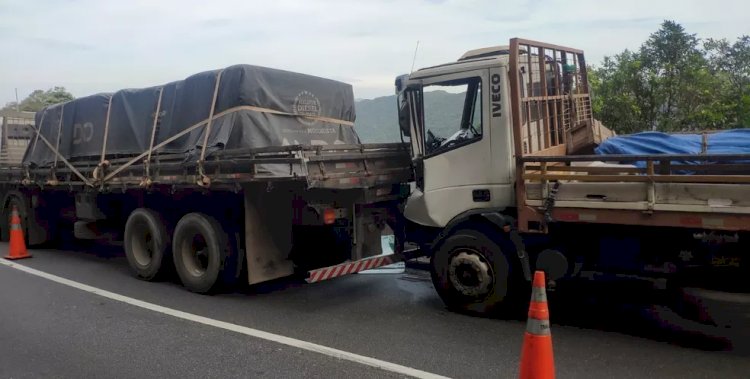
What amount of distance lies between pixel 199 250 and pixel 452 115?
3.60m

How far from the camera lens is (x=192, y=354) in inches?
193

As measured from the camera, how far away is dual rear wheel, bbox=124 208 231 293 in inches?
269

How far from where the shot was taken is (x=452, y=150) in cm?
591

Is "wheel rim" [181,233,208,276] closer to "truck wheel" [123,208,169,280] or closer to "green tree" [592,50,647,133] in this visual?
"truck wheel" [123,208,169,280]

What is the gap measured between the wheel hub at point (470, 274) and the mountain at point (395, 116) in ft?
4.37

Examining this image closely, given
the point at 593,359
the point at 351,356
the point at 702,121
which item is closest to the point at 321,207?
the point at 351,356

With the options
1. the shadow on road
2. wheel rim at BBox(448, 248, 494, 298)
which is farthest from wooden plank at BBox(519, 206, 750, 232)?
the shadow on road

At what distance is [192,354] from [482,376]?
2.40m

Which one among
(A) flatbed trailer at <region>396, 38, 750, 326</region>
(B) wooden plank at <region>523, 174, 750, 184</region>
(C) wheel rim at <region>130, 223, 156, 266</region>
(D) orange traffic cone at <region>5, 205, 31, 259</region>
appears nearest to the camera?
(B) wooden plank at <region>523, 174, 750, 184</region>

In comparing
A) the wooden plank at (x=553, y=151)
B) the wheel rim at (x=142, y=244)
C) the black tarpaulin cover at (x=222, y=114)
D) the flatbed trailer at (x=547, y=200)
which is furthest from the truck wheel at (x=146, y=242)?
the wooden plank at (x=553, y=151)

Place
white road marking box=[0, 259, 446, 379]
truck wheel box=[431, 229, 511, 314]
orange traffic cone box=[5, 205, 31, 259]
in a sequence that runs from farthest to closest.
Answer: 1. orange traffic cone box=[5, 205, 31, 259]
2. truck wheel box=[431, 229, 511, 314]
3. white road marking box=[0, 259, 446, 379]

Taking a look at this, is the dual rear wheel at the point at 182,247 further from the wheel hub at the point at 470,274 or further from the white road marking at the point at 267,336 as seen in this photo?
the wheel hub at the point at 470,274

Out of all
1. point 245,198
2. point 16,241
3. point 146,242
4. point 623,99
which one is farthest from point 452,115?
point 16,241

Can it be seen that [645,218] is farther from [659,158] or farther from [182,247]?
[182,247]
